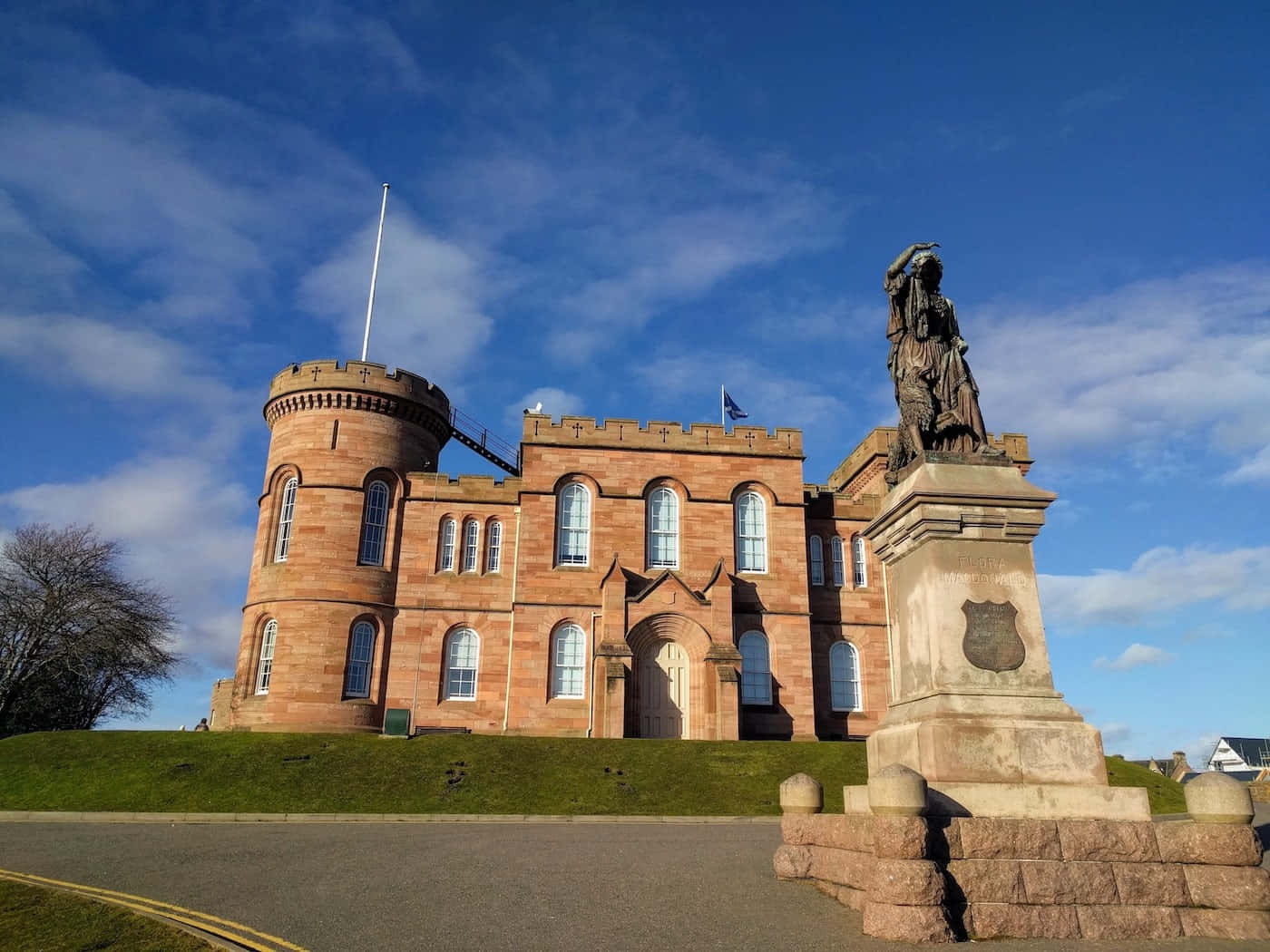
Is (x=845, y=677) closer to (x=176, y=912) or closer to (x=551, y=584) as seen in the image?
(x=551, y=584)

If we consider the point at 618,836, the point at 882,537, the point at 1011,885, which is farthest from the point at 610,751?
the point at 1011,885

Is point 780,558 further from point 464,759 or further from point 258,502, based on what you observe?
point 258,502

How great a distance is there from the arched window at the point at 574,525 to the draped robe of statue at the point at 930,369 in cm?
2238

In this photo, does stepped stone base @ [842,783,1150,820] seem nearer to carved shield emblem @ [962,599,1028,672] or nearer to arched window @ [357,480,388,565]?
carved shield emblem @ [962,599,1028,672]

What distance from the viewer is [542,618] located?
102 feet

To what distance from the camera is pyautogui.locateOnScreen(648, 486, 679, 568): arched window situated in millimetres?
32562

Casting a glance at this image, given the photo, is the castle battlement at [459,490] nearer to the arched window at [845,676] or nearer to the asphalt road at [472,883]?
the arched window at [845,676]

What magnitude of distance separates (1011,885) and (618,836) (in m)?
8.30

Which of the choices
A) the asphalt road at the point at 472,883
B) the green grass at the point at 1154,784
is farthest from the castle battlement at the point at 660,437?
the asphalt road at the point at 472,883

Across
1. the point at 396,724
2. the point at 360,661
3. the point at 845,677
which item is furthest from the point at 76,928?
the point at 845,677

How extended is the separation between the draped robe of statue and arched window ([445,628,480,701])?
2404 cm

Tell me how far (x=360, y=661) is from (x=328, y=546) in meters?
4.22

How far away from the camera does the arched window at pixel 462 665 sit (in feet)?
103

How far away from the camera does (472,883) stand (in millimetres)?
9906
